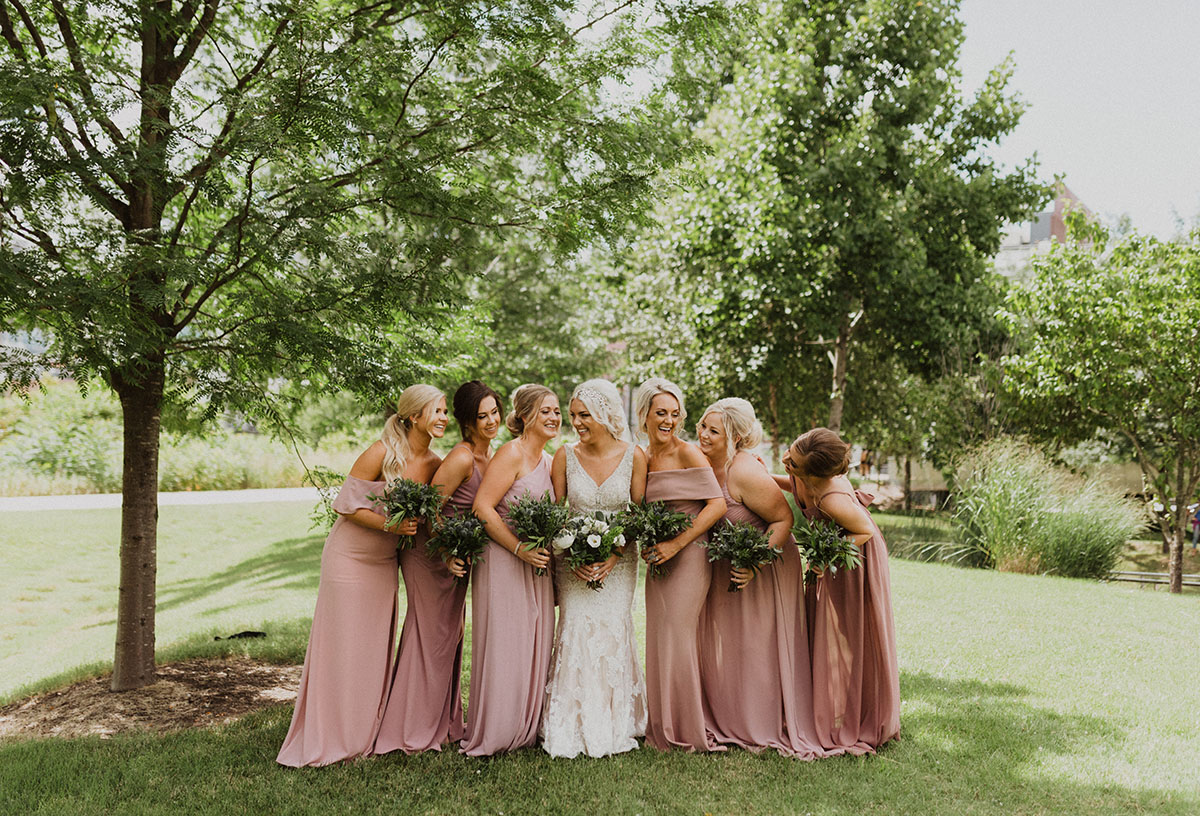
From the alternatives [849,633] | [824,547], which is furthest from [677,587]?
[849,633]

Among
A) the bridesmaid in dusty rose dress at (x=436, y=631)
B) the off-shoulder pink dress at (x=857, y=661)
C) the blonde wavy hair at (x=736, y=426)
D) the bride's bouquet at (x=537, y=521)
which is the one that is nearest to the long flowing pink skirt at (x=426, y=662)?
the bridesmaid in dusty rose dress at (x=436, y=631)

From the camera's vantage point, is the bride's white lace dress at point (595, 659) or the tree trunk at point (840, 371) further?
the tree trunk at point (840, 371)

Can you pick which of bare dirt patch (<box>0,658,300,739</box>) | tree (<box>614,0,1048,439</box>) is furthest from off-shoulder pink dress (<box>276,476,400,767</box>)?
tree (<box>614,0,1048,439</box>)

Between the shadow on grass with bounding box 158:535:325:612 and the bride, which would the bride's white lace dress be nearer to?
the bride

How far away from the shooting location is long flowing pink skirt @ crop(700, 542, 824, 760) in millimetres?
5625

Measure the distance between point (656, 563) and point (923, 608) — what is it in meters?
6.56

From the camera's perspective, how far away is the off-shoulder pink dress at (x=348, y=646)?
5.27 metres

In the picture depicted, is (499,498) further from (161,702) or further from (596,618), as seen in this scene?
(161,702)

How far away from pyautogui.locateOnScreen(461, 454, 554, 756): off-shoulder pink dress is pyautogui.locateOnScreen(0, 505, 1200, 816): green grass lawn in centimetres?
20

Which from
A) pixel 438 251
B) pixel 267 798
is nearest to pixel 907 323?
pixel 438 251

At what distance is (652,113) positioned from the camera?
689cm

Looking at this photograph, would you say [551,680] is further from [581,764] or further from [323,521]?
[323,521]

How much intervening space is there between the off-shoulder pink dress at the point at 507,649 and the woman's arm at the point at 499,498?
0.21ft

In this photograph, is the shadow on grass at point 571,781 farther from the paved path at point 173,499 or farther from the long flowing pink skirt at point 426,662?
the paved path at point 173,499
